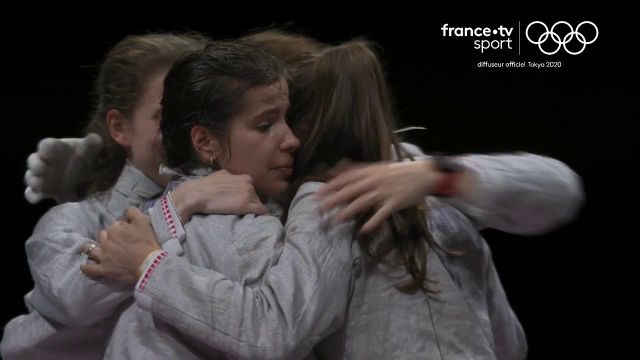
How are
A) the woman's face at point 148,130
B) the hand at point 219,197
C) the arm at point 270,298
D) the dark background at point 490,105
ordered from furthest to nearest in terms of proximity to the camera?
the dark background at point 490,105 < the woman's face at point 148,130 < the hand at point 219,197 < the arm at point 270,298

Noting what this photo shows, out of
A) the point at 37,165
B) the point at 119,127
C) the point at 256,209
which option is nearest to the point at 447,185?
the point at 256,209

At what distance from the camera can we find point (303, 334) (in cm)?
115

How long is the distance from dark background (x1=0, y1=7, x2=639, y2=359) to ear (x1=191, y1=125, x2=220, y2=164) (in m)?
1.11

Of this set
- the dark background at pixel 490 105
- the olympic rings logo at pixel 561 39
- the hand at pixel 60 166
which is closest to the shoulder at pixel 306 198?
the hand at pixel 60 166

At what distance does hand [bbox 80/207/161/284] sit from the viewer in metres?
1.23

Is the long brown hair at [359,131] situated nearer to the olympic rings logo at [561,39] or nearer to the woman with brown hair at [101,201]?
the woman with brown hair at [101,201]

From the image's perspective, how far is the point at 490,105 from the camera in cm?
243

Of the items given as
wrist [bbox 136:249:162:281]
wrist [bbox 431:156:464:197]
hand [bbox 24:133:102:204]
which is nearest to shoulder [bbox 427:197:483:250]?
wrist [bbox 431:156:464:197]

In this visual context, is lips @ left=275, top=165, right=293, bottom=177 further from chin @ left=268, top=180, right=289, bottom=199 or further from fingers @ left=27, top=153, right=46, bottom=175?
fingers @ left=27, top=153, right=46, bottom=175

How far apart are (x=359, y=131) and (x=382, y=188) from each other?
0.42ft

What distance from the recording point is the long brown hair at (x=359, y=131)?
4.05 feet

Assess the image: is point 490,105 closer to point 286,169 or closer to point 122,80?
point 122,80

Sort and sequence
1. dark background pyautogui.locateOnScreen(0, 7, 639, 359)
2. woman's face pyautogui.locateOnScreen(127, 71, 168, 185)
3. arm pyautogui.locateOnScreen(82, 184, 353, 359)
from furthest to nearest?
1. dark background pyautogui.locateOnScreen(0, 7, 639, 359)
2. woman's face pyautogui.locateOnScreen(127, 71, 168, 185)
3. arm pyautogui.locateOnScreen(82, 184, 353, 359)

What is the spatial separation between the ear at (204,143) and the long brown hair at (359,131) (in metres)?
0.10
